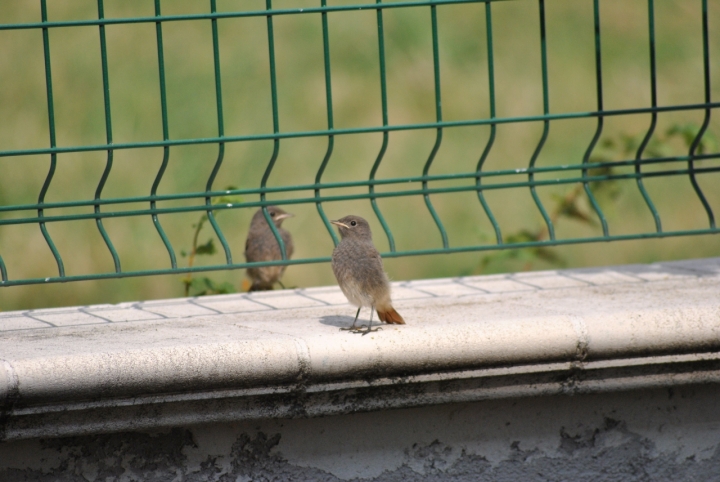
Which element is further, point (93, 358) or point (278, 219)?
point (278, 219)

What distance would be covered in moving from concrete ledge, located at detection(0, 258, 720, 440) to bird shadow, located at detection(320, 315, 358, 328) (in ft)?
0.08

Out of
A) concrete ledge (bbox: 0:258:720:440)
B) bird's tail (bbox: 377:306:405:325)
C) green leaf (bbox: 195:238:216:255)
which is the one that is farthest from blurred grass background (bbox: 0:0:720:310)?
concrete ledge (bbox: 0:258:720:440)

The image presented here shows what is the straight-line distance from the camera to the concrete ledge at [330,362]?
3107 millimetres

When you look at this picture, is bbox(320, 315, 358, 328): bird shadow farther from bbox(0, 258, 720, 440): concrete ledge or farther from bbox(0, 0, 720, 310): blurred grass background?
bbox(0, 0, 720, 310): blurred grass background

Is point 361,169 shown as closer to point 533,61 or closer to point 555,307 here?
point 533,61

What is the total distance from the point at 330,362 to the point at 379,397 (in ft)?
0.89

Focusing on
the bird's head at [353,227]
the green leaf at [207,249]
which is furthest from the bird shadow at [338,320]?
the green leaf at [207,249]

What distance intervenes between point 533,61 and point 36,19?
645 centimetres

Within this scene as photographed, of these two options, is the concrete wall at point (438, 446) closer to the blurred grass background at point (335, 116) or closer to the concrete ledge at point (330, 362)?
the concrete ledge at point (330, 362)

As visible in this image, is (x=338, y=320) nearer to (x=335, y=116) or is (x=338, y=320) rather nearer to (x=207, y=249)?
(x=207, y=249)

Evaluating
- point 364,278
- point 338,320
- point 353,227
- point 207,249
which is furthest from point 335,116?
point 364,278

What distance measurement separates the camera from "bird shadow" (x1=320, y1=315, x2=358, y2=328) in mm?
3887

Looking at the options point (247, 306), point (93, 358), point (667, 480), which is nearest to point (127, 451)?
point (93, 358)

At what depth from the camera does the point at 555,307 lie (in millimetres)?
3953
